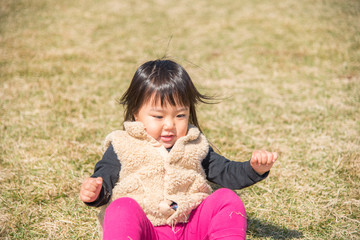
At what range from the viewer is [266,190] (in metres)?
2.63

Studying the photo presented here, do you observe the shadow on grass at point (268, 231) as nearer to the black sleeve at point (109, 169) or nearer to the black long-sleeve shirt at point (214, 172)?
the black long-sleeve shirt at point (214, 172)

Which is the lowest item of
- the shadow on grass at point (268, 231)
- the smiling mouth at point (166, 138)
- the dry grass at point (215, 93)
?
the shadow on grass at point (268, 231)

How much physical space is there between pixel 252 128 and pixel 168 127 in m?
1.83

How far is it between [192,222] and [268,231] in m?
0.62

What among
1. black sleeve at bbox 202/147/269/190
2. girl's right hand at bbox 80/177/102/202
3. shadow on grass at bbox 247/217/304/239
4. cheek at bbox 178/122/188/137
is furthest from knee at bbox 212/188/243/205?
girl's right hand at bbox 80/177/102/202

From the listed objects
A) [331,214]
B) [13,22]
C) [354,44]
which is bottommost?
[331,214]

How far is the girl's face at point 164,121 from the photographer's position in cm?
195

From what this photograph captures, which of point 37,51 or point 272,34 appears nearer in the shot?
point 37,51

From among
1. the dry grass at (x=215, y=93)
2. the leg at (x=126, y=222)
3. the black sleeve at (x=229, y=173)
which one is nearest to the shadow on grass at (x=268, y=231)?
the dry grass at (x=215, y=93)

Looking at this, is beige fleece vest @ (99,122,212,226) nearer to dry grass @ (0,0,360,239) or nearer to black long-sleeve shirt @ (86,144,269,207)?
black long-sleeve shirt @ (86,144,269,207)

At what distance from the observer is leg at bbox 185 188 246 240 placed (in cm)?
167

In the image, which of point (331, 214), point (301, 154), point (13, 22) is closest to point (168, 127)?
point (331, 214)

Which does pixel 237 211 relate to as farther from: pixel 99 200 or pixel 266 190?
pixel 266 190

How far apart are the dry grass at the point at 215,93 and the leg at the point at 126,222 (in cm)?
62
